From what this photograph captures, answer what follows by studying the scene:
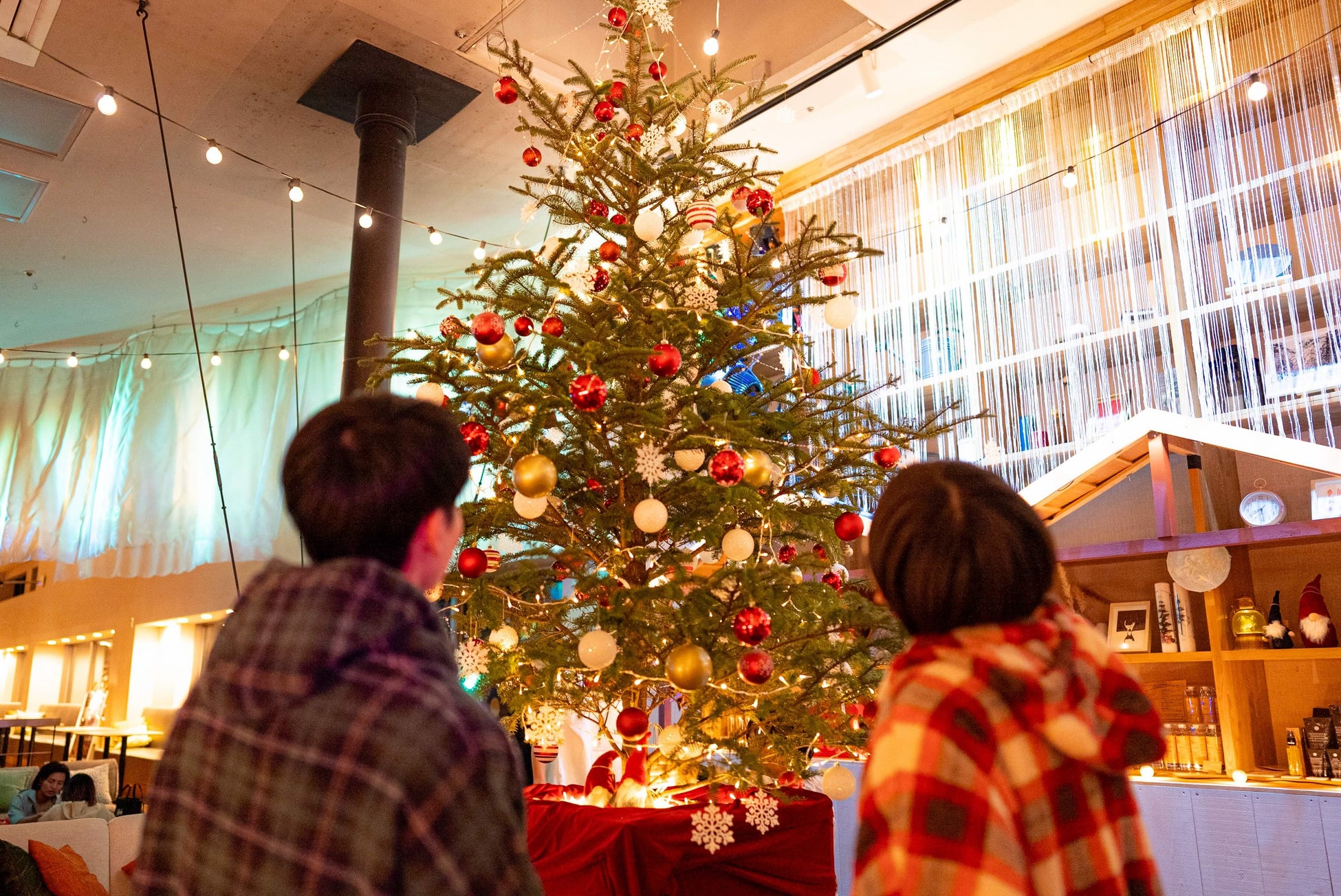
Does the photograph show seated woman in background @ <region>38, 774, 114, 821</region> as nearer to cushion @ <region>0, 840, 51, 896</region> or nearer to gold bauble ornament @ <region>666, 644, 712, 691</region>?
cushion @ <region>0, 840, 51, 896</region>

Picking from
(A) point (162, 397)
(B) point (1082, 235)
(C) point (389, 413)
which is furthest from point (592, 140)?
(A) point (162, 397)

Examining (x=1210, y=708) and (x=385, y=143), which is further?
(x=385, y=143)

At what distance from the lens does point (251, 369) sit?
22.0ft

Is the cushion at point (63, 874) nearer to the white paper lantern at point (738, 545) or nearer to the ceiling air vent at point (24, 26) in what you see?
the white paper lantern at point (738, 545)

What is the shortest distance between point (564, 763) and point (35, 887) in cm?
226

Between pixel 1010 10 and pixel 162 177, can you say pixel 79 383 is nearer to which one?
pixel 162 177

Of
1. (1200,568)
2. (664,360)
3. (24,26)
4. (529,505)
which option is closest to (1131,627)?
(1200,568)

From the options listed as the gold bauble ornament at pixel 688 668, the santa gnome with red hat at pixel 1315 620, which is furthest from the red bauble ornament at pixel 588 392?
the santa gnome with red hat at pixel 1315 620

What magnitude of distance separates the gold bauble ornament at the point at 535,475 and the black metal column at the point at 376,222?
2.46 metres

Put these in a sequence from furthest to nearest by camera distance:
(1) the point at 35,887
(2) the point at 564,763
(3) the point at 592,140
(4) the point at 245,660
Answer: (2) the point at 564,763, (1) the point at 35,887, (3) the point at 592,140, (4) the point at 245,660

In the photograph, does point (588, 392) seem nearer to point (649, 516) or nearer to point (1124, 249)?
Result: point (649, 516)

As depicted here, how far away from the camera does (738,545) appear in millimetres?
2289

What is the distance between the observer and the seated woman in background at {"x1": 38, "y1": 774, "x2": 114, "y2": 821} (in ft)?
15.6

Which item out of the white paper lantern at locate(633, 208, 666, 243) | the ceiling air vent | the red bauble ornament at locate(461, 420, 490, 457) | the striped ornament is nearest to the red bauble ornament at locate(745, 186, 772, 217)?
the striped ornament
